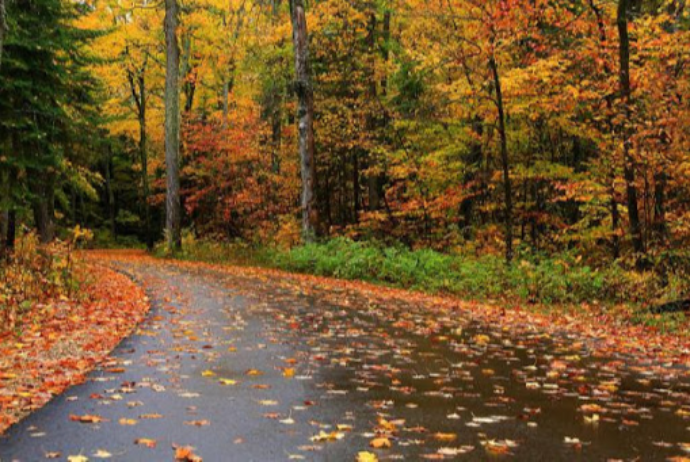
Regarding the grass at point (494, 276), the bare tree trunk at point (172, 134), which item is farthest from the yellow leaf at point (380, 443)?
the bare tree trunk at point (172, 134)

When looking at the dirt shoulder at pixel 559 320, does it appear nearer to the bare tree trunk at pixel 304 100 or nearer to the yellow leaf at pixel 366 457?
the bare tree trunk at pixel 304 100

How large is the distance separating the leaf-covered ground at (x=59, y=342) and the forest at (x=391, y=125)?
4.00 metres

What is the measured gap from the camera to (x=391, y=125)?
23.5 meters

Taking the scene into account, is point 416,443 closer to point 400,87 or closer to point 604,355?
point 604,355

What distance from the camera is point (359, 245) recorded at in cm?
1920

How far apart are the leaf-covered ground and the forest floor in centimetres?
28

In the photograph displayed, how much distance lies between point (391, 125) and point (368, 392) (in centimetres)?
1843

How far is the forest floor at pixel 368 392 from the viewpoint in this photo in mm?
4457

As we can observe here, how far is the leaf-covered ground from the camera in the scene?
5.67 metres

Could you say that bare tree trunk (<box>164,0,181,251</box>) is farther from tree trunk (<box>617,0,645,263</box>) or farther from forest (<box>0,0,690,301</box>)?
tree trunk (<box>617,0,645,263</box>)

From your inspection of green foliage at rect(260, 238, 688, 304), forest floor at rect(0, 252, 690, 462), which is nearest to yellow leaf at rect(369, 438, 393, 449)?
forest floor at rect(0, 252, 690, 462)

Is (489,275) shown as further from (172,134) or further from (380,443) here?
(172,134)

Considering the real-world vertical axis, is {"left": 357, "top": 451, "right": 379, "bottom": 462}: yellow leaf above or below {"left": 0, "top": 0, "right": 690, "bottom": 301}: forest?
below

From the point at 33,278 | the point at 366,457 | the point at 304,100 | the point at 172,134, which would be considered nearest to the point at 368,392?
the point at 366,457
